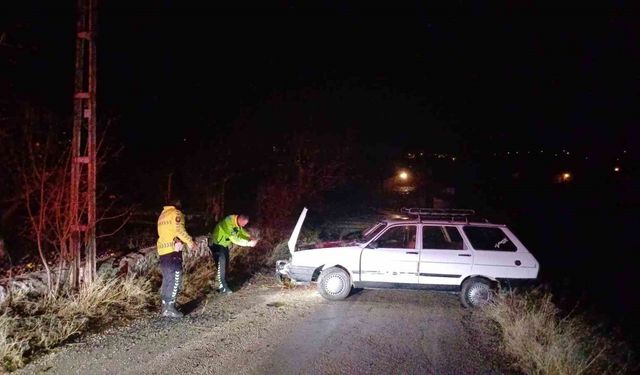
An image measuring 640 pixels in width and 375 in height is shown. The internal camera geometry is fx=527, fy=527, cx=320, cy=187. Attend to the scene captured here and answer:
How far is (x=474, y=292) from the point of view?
9.07 meters

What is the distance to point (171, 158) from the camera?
1927cm

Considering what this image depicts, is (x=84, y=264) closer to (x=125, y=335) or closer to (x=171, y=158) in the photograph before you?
(x=125, y=335)

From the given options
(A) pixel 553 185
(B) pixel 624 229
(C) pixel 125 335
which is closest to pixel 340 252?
(C) pixel 125 335

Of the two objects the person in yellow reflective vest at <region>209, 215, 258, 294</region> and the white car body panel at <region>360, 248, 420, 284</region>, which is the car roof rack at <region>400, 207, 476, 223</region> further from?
the person in yellow reflective vest at <region>209, 215, 258, 294</region>

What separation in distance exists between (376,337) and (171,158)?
13856 mm

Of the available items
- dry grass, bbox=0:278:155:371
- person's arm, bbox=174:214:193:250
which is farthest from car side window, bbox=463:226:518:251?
dry grass, bbox=0:278:155:371

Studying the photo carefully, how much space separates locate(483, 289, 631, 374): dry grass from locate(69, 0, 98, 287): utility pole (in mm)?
6137

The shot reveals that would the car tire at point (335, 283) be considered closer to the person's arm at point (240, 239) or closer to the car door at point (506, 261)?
the person's arm at point (240, 239)

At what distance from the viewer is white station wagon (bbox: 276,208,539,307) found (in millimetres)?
9047

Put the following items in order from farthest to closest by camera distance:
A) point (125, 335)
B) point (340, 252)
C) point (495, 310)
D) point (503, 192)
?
1. point (503, 192)
2. point (340, 252)
3. point (495, 310)
4. point (125, 335)

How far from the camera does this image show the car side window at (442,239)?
9258mm

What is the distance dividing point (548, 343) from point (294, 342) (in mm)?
3245

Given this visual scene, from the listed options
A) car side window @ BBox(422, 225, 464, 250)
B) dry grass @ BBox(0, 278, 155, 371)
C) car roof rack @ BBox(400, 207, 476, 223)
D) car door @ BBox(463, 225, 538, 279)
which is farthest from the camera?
car roof rack @ BBox(400, 207, 476, 223)

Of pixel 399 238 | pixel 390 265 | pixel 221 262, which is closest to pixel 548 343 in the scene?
pixel 390 265
